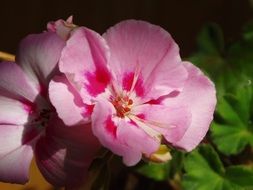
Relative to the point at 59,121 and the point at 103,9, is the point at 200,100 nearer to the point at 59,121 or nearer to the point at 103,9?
the point at 59,121

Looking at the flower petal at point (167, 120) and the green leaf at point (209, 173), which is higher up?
the flower petal at point (167, 120)

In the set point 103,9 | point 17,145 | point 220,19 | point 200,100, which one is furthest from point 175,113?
point 220,19

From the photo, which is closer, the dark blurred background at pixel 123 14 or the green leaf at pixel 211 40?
the green leaf at pixel 211 40

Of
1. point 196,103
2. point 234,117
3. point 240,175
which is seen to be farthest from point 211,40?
point 196,103

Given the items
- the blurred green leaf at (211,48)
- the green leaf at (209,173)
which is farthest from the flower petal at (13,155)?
the blurred green leaf at (211,48)

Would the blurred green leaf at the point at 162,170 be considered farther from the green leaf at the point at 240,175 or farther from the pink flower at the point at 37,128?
the pink flower at the point at 37,128

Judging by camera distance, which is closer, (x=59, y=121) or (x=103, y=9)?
(x=59, y=121)

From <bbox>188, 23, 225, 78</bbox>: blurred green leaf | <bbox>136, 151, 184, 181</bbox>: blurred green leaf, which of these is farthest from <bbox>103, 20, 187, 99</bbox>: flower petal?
<bbox>188, 23, 225, 78</bbox>: blurred green leaf

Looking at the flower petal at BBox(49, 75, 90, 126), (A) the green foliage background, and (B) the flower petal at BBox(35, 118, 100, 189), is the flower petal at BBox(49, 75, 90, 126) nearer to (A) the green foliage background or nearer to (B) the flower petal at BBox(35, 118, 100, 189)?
(B) the flower petal at BBox(35, 118, 100, 189)
